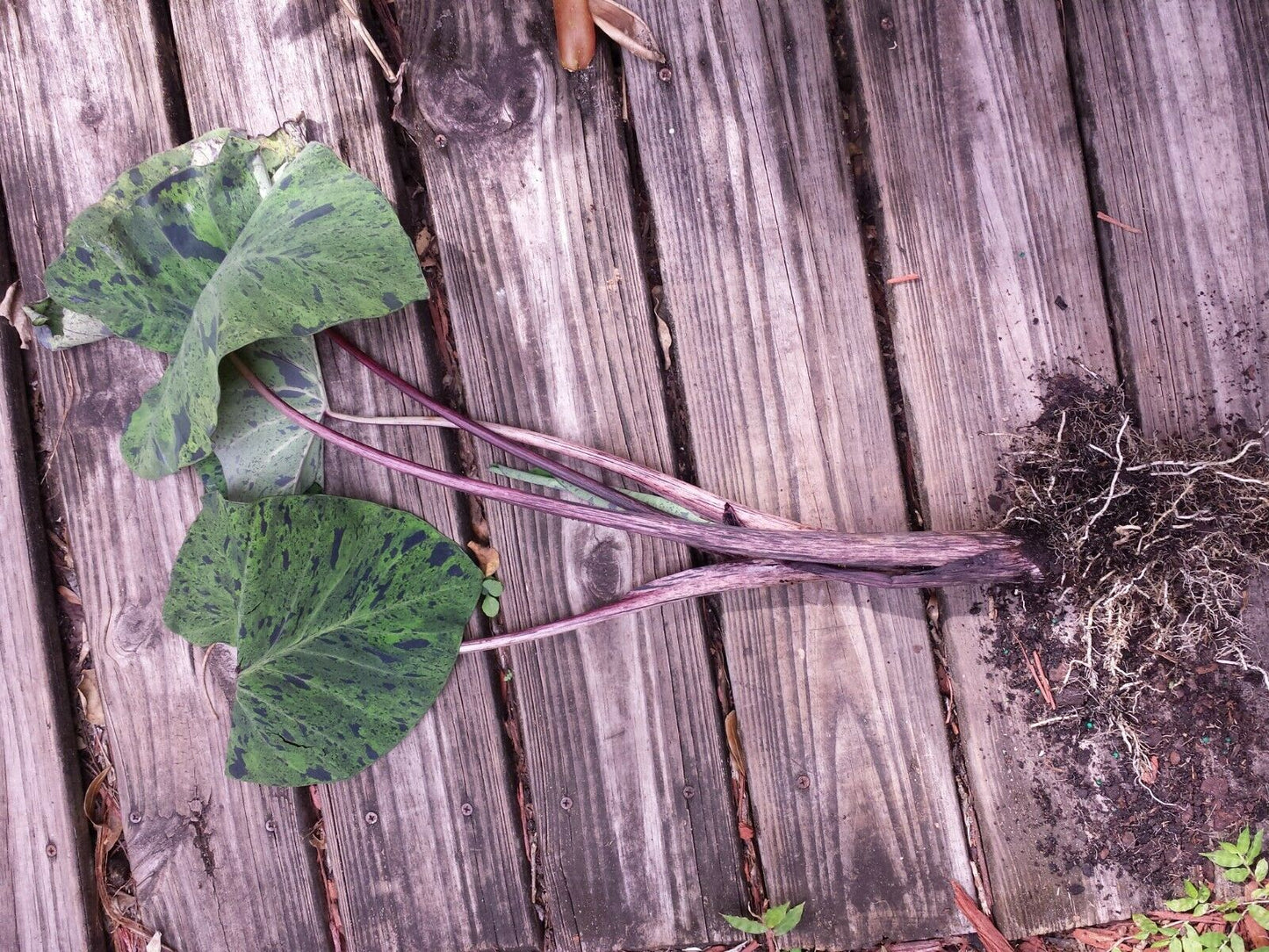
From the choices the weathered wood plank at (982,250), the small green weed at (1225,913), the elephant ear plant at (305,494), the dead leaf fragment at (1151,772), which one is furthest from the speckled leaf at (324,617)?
the small green weed at (1225,913)

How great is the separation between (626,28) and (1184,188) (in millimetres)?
1015

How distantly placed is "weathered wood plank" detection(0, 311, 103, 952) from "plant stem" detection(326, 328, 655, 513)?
706 millimetres

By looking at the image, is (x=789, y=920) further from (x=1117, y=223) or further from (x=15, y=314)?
(x=15, y=314)

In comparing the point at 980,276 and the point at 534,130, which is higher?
the point at 534,130

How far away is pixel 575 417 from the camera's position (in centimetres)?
146

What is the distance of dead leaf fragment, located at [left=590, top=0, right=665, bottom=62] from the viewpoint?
1.41 metres

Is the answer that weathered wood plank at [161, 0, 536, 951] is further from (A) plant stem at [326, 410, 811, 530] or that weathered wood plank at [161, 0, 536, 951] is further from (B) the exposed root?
(B) the exposed root

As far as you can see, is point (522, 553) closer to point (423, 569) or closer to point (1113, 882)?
point (423, 569)

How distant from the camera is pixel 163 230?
1.33 meters

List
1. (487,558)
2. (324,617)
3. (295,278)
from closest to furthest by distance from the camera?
1. (295,278)
2. (324,617)
3. (487,558)

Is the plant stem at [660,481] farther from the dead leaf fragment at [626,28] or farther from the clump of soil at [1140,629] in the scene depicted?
the dead leaf fragment at [626,28]

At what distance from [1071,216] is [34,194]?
187 centimetres

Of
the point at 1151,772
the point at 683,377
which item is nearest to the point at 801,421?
the point at 683,377

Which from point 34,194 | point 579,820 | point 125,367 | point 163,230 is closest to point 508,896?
point 579,820
